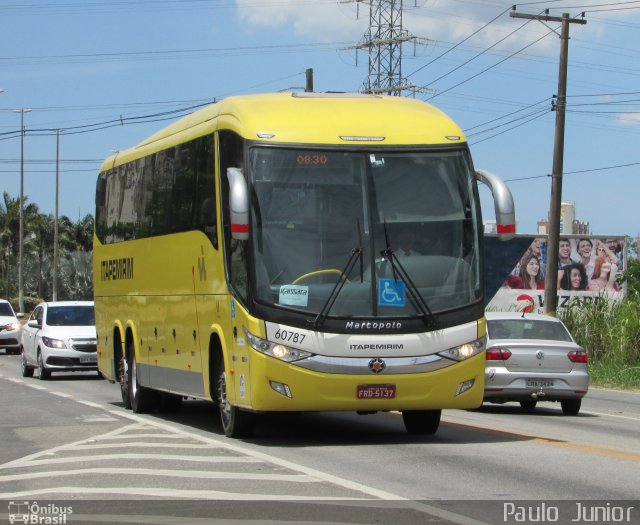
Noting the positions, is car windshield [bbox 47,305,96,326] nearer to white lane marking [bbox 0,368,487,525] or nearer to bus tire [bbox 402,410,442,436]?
white lane marking [bbox 0,368,487,525]

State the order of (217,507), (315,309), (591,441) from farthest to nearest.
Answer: (591,441)
(315,309)
(217,507)

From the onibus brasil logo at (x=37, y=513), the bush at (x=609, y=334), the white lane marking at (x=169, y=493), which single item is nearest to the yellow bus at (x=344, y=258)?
the white lane marking at (x=169, y=493)

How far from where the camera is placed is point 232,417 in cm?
1472

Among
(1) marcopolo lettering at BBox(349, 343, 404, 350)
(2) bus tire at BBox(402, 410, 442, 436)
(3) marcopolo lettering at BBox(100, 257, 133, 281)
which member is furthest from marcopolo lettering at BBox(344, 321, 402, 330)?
(3) marcopolo lettering at BBox(100, 257, 133, 281)

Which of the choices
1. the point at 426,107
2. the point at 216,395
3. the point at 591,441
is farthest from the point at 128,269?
the point at 591,441

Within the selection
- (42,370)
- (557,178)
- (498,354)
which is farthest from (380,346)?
(557,178)

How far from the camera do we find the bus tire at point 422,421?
15195mm

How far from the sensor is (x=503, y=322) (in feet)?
67.2

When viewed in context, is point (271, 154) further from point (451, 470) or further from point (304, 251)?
point (451, 470)

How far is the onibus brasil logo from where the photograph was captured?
919cm

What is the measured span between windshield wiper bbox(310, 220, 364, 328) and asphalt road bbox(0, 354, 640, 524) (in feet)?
4.38

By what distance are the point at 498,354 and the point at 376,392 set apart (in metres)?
6.03

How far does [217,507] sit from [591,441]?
6523mm

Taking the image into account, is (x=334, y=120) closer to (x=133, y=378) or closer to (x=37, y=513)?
(x=37, y=513)
